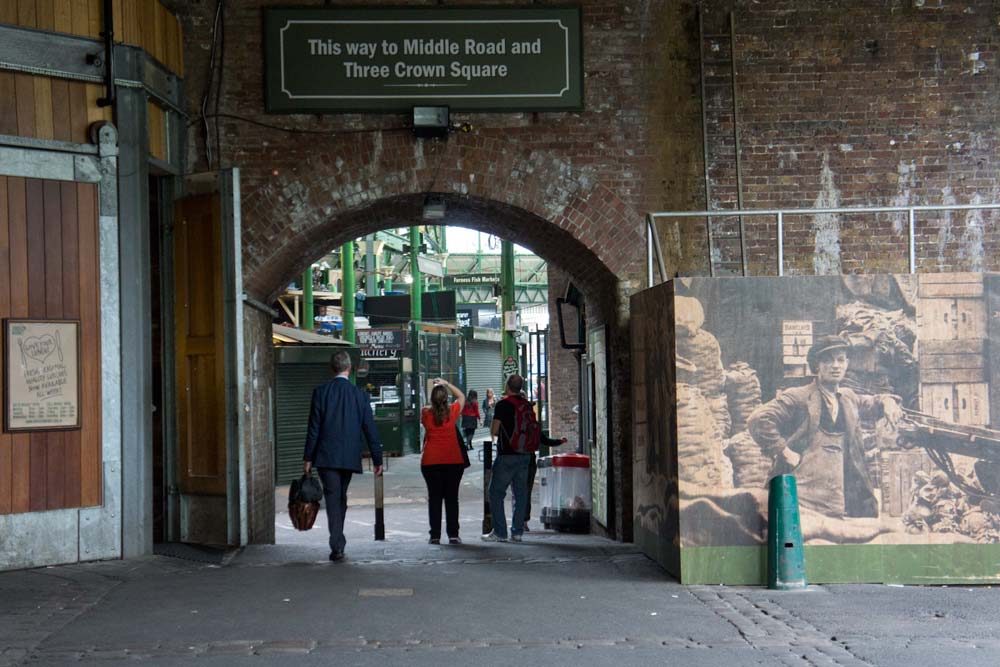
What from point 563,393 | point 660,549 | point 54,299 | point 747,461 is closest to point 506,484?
point 660,549

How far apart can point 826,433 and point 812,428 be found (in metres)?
0.11

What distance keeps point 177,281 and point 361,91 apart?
8.63ft

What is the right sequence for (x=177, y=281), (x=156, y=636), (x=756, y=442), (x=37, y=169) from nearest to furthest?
(x=156, y=636) → (x=756, y=442) → (x=37, y=169) → (x=177, y=281)

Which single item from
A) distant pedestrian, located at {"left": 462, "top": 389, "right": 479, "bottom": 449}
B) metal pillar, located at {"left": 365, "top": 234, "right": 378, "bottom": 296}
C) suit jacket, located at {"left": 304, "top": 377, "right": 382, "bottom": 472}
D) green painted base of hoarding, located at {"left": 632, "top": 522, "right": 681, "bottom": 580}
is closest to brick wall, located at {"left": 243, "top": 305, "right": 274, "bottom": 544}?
suit jacket, located at {"left": 304, "top": 377, "right": 382, "bottom": 472}

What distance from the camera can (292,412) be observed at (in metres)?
24.7

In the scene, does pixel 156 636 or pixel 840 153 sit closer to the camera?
pixel 156 636

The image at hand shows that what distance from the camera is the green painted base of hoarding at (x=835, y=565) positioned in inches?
357

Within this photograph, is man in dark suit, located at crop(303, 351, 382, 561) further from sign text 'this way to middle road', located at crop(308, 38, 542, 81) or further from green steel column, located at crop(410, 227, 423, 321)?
green steel column, located at crop(410, 227, 423, 321)

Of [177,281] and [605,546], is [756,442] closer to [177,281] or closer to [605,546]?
[605,546]

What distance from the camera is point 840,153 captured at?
1239 cm

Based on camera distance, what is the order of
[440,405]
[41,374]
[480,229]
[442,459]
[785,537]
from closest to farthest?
1. [785,537]
2. [41,374]
3. [440,405]
4. [442,459]
5. [480,229]

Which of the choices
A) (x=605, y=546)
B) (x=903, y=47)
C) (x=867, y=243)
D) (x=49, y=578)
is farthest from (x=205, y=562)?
(x=903, y=47)

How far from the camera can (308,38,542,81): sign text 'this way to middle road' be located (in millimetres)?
12180

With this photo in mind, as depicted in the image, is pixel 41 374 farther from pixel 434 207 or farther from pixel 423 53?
pixel 423 53
